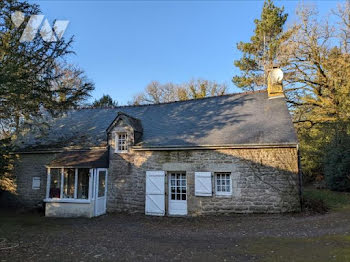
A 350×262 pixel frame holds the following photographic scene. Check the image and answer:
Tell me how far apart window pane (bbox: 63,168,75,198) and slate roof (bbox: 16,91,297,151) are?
4.73 feet

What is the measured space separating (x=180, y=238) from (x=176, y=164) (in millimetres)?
4209

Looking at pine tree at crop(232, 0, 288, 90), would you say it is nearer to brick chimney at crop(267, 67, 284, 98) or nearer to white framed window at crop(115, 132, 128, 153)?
brick chimney at crop(267, 67, 284, 98)

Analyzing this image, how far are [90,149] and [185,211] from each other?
5.48 meters

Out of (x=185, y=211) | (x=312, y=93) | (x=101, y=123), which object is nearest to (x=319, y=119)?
(x=312, y=93)

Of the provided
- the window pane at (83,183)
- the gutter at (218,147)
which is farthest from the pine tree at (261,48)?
the window pane at (83,183)

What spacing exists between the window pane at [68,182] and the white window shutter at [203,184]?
18.6 ft

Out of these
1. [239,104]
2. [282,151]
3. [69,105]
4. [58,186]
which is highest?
[239,104]

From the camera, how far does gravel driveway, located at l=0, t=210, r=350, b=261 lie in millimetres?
5785

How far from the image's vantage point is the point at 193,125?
1277 cm

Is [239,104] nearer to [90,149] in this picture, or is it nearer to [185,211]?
[185,211]

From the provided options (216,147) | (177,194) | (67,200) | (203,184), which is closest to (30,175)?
A: (67,200)

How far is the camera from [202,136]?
11.7 m

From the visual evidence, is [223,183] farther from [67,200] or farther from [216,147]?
[67,200]

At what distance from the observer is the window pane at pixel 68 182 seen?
11897 millimetres
